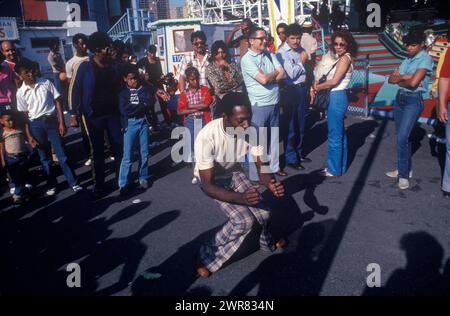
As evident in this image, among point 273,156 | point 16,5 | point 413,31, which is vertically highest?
point 16,5

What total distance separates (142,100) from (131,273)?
2.64 metres

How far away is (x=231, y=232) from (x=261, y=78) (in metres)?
2.37

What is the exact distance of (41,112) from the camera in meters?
5.49

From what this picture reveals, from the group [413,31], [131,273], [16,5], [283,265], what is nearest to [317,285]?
[283,265]

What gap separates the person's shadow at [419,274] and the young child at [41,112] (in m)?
4.59

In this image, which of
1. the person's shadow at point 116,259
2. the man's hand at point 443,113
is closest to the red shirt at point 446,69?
the man's hand at point 443,113

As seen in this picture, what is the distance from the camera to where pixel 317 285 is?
10.7ft

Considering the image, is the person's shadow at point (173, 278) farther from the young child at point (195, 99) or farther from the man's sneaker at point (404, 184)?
the man's sneaker at point (404, 184)

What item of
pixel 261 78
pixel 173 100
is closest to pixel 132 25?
pixel 173 100

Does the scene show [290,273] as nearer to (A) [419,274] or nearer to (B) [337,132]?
(A) [419,274]

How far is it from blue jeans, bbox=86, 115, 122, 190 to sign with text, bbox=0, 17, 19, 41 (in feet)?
60.5

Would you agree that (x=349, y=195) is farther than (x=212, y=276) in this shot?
Yes
